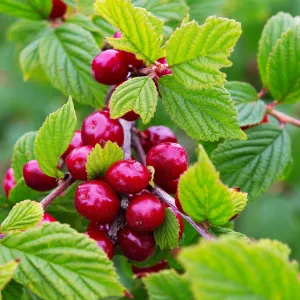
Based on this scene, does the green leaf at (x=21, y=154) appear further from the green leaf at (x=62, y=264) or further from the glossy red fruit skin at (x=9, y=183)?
the green leaf at (x=62, y=264)

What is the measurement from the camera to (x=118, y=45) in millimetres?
1321

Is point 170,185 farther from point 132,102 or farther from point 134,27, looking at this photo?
point 134,27

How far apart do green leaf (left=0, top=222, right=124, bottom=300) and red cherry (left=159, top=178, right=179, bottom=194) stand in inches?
12.4

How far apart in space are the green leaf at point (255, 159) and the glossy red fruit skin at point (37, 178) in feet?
1.69

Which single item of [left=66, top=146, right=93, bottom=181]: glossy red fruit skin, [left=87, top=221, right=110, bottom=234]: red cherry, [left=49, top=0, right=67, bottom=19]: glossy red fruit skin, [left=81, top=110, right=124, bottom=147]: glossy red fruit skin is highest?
[left=49, top=0, right=67, bottom=19]: glossy red fruit skin

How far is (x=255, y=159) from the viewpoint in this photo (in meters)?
1.76

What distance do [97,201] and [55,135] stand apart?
21 centimetres

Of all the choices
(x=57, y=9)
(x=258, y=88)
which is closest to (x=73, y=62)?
(x=57, y=9)

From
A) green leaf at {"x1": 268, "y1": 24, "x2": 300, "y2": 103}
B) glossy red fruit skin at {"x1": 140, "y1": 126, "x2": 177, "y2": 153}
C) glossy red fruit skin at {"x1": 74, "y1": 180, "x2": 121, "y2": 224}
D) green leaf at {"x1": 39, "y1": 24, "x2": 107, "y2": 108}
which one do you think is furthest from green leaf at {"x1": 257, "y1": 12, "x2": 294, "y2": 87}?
glossy red fruit skin at {"x1": 74, "y1": 180, "x2": 121, "y2": 224}

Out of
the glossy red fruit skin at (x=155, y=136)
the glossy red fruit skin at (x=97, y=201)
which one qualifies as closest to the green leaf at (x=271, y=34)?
the glossy red fruit skin at (x=155, y=136)

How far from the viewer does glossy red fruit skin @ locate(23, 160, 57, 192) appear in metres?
1.43

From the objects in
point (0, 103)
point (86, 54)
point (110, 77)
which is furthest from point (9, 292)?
point (0, 103)

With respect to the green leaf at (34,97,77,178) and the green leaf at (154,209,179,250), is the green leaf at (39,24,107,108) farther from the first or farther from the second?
the green leaf at (154,209,179,250)

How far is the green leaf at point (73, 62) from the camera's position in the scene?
1.75 metres
